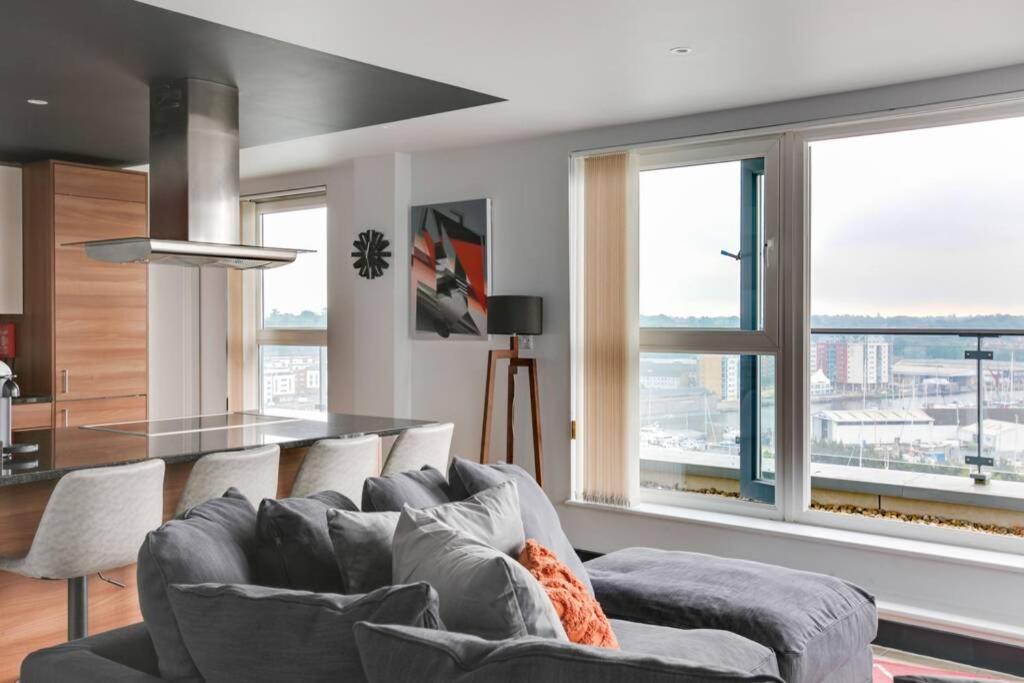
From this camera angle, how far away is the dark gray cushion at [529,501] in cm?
277

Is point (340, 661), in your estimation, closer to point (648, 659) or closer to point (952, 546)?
point (648, 659)

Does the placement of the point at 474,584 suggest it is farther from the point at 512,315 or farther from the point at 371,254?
the point at 371,254

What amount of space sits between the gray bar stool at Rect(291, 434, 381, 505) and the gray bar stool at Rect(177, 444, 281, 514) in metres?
0.17

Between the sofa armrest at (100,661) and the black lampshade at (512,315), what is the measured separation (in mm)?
3513

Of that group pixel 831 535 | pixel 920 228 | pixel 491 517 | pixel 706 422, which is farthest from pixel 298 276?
pixel 491 517

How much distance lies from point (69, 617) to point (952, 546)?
387 cm

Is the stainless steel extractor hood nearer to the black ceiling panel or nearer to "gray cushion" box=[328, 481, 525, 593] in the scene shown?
the black ceiling panel

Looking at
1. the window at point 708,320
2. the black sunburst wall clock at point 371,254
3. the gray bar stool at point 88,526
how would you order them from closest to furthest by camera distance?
the gray bar stool at point 88,526, the window at point 708,320, the black sunburst wall clock at point 371,254

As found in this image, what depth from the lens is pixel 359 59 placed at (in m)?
4.03

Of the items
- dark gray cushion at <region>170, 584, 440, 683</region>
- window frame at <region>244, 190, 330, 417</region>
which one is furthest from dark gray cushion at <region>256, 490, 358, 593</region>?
window frame at <region>244, 190, 330, 417</region>

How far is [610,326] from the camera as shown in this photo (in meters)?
5.43

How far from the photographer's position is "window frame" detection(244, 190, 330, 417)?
23.8 feet

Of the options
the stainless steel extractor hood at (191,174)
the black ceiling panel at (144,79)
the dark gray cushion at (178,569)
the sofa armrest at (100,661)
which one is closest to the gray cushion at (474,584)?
the dark gray cushion at (178,569)

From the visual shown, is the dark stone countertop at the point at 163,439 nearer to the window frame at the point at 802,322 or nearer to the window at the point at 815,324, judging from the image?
the window at the point at 815,324
